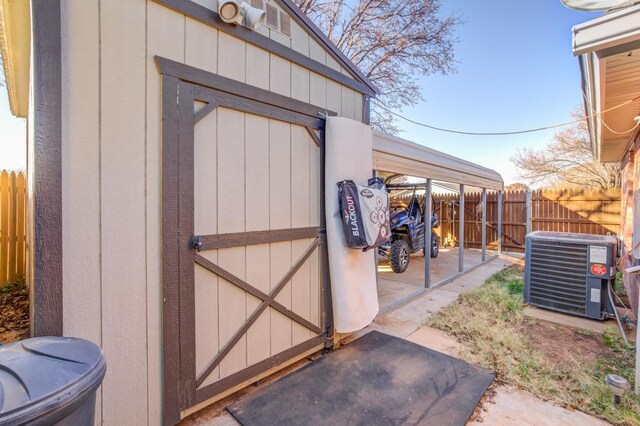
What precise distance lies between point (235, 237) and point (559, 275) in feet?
13.1

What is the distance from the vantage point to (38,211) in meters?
1.28

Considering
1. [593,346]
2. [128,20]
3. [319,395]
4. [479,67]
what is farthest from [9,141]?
[479,67]

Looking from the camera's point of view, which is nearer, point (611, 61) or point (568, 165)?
point (611, 61)

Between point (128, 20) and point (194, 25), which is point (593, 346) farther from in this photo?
point (128, 20)

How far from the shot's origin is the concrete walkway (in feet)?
5.99

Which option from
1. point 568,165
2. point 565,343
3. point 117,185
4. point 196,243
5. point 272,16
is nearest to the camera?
point 117,185

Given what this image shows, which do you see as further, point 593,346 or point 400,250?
point 400,250

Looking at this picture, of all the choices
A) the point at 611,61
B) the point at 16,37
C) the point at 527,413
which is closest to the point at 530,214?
the point at 611,61

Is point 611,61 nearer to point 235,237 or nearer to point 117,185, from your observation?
point 235,237

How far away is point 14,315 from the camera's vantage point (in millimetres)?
3229

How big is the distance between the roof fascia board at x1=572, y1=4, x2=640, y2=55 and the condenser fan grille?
2.67 m

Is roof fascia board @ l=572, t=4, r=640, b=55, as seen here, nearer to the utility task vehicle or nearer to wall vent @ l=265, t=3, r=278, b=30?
wall vent @ l=265, t=3, r=278, b=30

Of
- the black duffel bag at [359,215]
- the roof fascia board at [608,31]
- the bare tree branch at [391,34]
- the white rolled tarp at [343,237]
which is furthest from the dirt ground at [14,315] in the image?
the bare tree branch at [391,34]

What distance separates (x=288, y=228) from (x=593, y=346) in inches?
125
